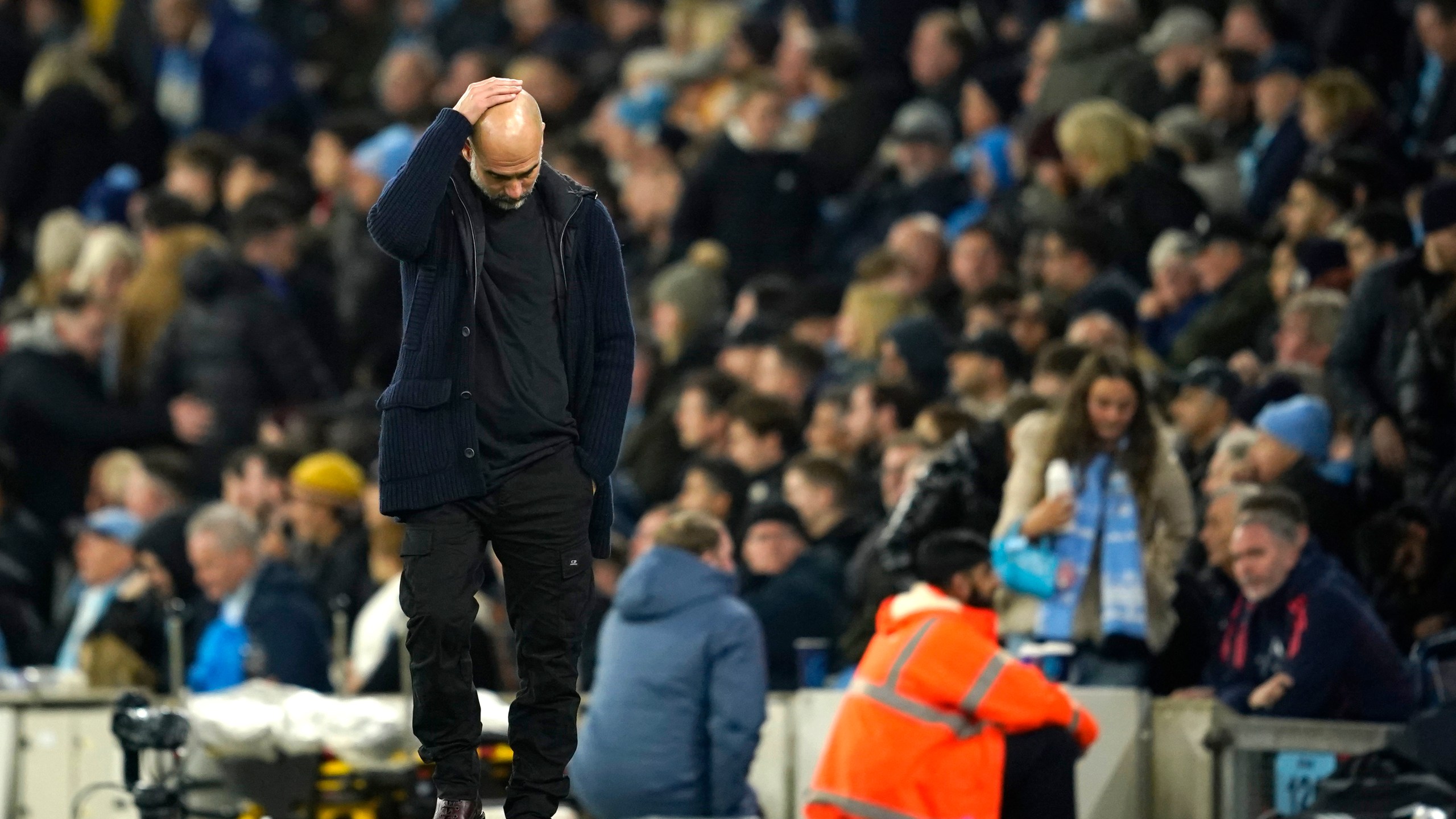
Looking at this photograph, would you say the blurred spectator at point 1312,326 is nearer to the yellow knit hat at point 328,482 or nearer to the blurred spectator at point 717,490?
the blurred spectator at point 717,490

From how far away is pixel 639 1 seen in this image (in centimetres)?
1944

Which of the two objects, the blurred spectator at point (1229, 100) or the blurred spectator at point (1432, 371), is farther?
the blurred spectator at point (1229, 100)

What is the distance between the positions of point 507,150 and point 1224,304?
22.2 ft

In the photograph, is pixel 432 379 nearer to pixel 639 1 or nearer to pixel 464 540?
pixel 464 540

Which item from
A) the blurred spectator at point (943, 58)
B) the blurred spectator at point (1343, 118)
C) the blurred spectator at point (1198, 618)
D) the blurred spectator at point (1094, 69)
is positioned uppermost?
the blurred spectator at point (943, 58)

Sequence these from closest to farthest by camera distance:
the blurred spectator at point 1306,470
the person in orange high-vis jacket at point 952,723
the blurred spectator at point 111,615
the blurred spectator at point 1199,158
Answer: the person in orange high-vis jacket at point 952,723
the blurred spectator at point 1306,470
the blurred spectator at point 111,615
the blurred spectator at point 1199,158

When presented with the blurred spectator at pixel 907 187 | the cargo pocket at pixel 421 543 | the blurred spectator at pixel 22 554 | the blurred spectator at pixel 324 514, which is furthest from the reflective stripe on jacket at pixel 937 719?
the blurred spectator at pixel 907 187

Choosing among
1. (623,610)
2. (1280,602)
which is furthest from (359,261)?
Answer: (1280,602)

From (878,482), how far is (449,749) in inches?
226

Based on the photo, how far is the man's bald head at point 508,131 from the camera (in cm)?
596

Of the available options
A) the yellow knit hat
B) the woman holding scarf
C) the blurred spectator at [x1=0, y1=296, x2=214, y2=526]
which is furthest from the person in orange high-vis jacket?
the blurred spectator at [x1=0, y1=296, x2=214, y2=526]

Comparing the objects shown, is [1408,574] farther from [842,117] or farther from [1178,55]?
[842,117]

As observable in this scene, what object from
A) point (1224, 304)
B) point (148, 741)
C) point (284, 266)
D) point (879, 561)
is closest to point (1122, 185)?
point (1224, 304)

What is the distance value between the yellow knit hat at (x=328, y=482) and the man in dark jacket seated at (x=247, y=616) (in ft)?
1.77
